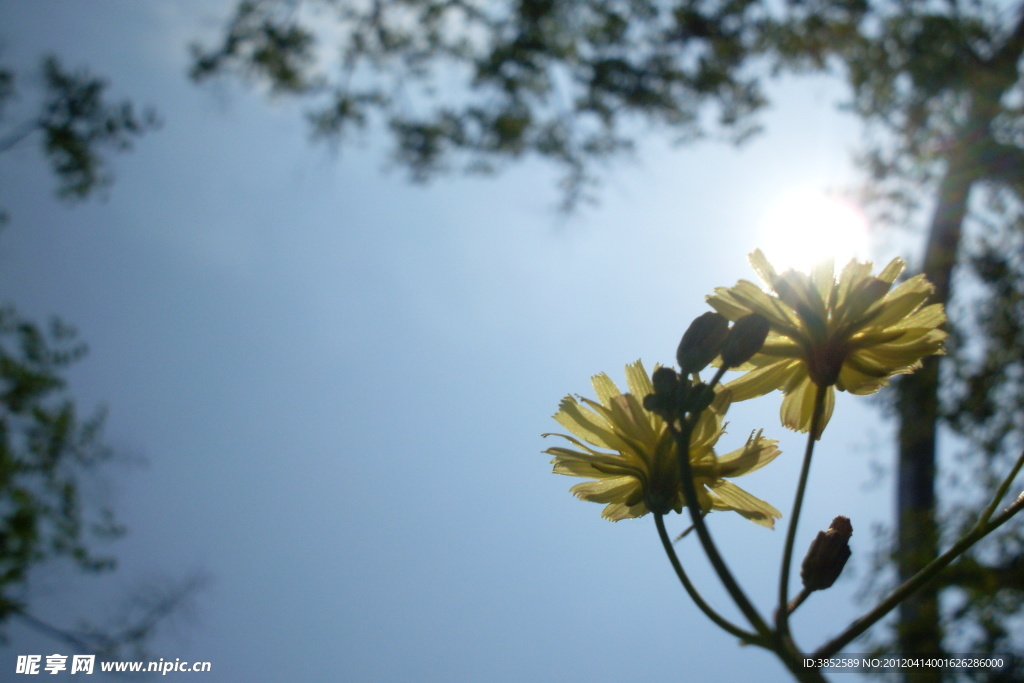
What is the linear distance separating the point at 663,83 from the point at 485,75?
2.11 metres

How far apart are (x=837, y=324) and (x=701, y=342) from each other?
0.95 feet

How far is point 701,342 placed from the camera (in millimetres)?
909

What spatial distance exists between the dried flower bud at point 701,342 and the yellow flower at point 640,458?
12 centimetres

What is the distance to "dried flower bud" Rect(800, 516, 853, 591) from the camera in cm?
90

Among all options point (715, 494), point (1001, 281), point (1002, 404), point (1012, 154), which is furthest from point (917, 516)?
point (715, 494)

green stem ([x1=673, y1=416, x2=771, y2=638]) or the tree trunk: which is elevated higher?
the tree trunk

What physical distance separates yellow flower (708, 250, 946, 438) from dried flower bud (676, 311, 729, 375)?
11 cm

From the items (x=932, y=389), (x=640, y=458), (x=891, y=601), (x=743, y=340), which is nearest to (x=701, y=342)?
(x=743, y=340)

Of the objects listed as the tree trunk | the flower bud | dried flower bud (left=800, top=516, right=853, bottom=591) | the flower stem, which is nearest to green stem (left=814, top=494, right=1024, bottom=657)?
the flower stem

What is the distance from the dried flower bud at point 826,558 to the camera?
35.5 inches

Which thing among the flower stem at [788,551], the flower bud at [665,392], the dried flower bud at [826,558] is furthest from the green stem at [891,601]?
the flower bud at [665,392]

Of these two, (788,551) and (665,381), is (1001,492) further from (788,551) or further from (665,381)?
(665,381)

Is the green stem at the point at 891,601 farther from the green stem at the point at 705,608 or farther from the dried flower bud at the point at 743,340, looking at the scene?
the dried flower bud at the point at 743,340

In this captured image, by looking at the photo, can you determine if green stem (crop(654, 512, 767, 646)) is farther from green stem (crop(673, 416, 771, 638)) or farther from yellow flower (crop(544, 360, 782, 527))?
yellow flower (crop(544, 360, 782, 527))
